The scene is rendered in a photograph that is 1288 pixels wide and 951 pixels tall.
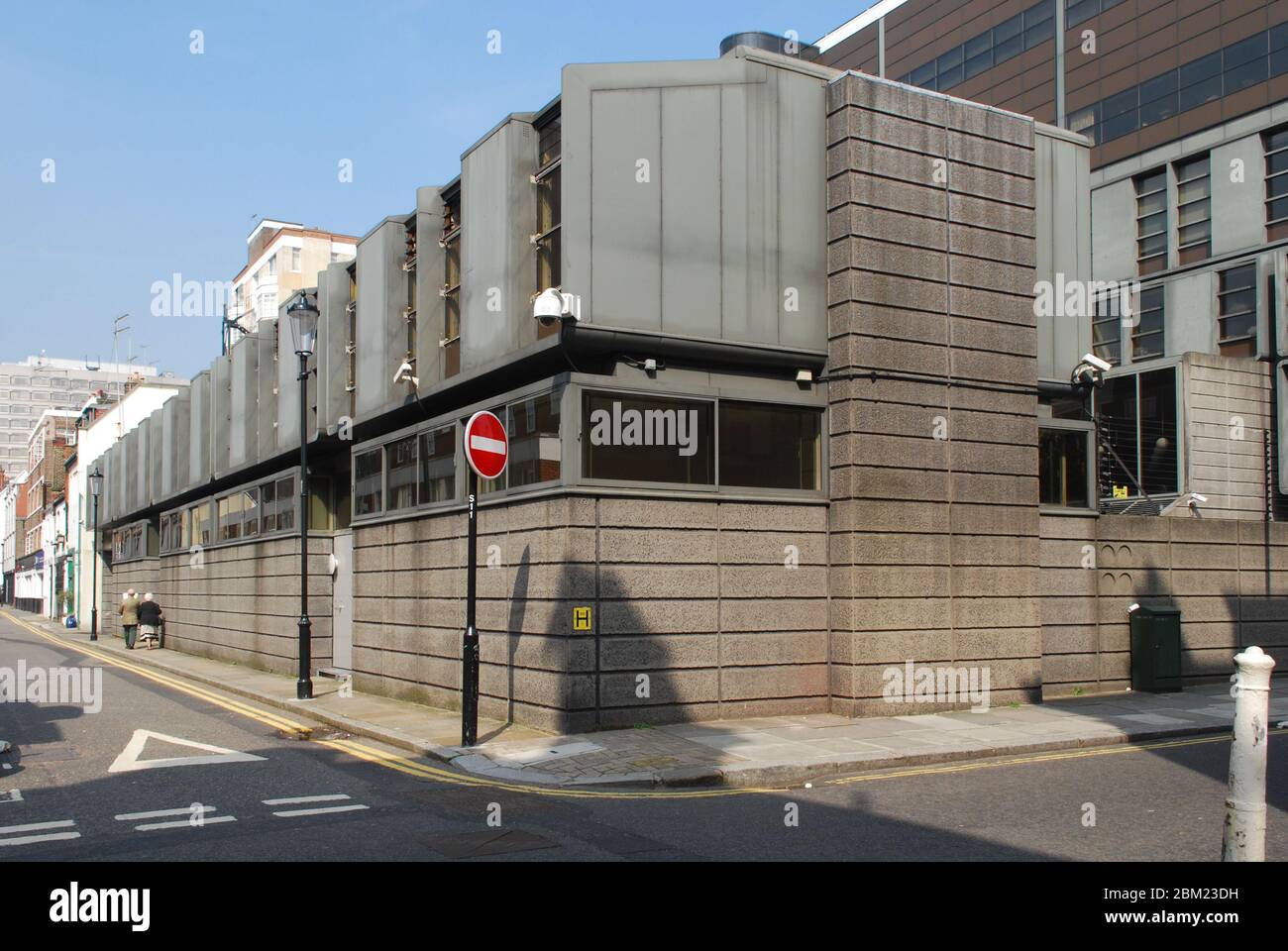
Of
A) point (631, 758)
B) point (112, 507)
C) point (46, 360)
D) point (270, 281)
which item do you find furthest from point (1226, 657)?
point (46, 360)

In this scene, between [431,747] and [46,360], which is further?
[46,360]

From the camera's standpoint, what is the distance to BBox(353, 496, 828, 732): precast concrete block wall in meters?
13.9

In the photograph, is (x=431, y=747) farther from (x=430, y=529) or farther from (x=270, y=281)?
(x=270, y=281)

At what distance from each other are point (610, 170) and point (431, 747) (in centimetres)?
745

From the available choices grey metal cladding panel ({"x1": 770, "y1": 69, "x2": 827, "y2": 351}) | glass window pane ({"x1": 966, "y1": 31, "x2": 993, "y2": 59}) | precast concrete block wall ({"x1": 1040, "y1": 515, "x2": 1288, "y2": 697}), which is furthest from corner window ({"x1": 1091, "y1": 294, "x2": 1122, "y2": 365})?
grey metal cladding panel ({"x1": 770, "y1": 69, "x2": 827, "y2": 351})

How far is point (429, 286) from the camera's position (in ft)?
62.0

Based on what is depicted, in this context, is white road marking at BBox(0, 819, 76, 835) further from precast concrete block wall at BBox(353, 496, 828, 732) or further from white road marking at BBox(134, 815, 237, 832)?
precast concrete block wall at BBox(353, 496, 828, 732)

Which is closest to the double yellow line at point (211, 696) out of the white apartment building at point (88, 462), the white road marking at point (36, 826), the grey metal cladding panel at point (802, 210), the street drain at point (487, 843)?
the white road marking at point (36, 826)

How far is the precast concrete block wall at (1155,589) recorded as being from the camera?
17781 millimetres

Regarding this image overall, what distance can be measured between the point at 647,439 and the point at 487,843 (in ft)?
23.2

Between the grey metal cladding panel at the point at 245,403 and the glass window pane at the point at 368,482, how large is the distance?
8851 millimetres

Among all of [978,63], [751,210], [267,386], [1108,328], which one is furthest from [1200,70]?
[267,386]

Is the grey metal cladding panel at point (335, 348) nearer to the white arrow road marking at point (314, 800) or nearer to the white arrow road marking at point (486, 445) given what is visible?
the white arrow road marking at point (486, 445)

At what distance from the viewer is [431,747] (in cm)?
1305
